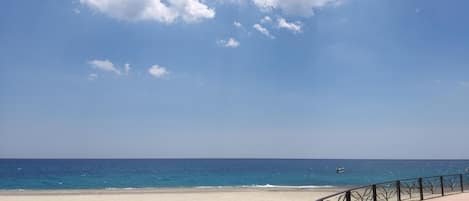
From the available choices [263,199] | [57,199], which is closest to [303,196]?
[263,199]

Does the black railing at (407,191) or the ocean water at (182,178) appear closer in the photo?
the black railing at (407,191)

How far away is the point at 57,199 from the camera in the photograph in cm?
2845

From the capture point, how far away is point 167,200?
27250 mm

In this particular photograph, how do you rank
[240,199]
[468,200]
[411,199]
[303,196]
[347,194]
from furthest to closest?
[303,196]
[240,199]
[411,199]
[468,200]
[347,194]

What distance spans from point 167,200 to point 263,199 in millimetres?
5866

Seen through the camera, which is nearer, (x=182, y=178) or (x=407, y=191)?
(x=407, y=191)

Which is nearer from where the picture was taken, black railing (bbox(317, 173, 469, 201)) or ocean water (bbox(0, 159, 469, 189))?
black railing (bbox(317, 173, 469, 201))

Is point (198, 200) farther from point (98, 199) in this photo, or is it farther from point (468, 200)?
point (468, 200)

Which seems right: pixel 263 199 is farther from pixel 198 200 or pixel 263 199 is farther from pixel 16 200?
pixel 16 200

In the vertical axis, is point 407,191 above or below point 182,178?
below

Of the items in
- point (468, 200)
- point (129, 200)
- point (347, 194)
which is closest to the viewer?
point (347, 194)

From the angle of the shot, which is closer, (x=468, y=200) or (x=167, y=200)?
(x=468, y=200)

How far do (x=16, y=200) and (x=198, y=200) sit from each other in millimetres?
11757

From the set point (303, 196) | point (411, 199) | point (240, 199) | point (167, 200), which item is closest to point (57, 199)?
point (167, 200)
